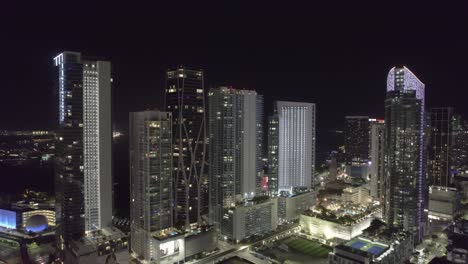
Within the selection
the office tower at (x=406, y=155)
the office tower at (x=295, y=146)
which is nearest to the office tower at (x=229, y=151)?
the office tower at (x=295, y=146)

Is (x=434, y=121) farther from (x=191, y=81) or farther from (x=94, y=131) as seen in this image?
(x=94, y=131)

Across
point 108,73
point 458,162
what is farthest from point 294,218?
point 458,162

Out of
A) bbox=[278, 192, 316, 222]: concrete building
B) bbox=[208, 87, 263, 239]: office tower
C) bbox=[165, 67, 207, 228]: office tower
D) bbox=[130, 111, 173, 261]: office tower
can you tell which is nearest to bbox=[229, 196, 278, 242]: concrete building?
bbox=[208, 87, 263, 239]: office tower

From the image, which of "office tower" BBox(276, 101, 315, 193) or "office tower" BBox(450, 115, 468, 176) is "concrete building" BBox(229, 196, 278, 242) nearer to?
"office tower" BBox(276, 101, 315, 193)

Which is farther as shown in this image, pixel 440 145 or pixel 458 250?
pixel 440 145

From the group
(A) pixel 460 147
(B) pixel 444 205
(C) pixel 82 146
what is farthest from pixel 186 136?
(A) pixel 460 147

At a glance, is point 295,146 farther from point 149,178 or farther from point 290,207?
point 149,178

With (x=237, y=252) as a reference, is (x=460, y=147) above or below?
above
